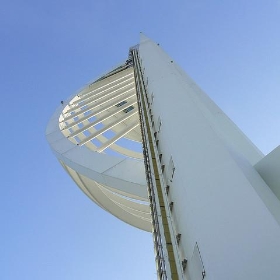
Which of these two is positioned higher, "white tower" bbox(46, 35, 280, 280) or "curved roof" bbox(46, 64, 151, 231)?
"curved roof" bbox(46, 64, 151, 231)

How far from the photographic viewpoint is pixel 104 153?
5.99 meters

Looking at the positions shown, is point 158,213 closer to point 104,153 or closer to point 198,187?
point 198,187

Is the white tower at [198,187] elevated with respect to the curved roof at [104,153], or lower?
lower

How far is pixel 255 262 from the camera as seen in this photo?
1.95m

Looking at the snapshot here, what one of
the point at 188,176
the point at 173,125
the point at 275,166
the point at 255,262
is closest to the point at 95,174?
the point at 173,125

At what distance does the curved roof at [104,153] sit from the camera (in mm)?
5215

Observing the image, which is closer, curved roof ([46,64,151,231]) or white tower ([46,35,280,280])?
white tower ([46,35,280,280])

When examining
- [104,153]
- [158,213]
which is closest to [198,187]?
[158,213]

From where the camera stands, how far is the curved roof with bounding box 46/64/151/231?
205 inches

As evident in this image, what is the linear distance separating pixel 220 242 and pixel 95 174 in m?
3.46

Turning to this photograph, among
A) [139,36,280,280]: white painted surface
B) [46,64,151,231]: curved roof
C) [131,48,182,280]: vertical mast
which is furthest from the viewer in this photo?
[46,64,151,231]: curved roof

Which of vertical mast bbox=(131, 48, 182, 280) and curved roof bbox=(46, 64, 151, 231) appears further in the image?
curved roof bbox=(46, 64, 151, 231)

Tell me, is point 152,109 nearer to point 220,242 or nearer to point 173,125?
point 173,125

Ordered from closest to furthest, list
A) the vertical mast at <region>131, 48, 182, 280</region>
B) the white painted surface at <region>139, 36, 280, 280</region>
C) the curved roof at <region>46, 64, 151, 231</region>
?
the white painted surface at <region>139, 36, 280, 280</region> < the vertical mast at <region>131, 48, 182, 280</region> < the curved roof at <region>46, 64, 151, 231</region>
